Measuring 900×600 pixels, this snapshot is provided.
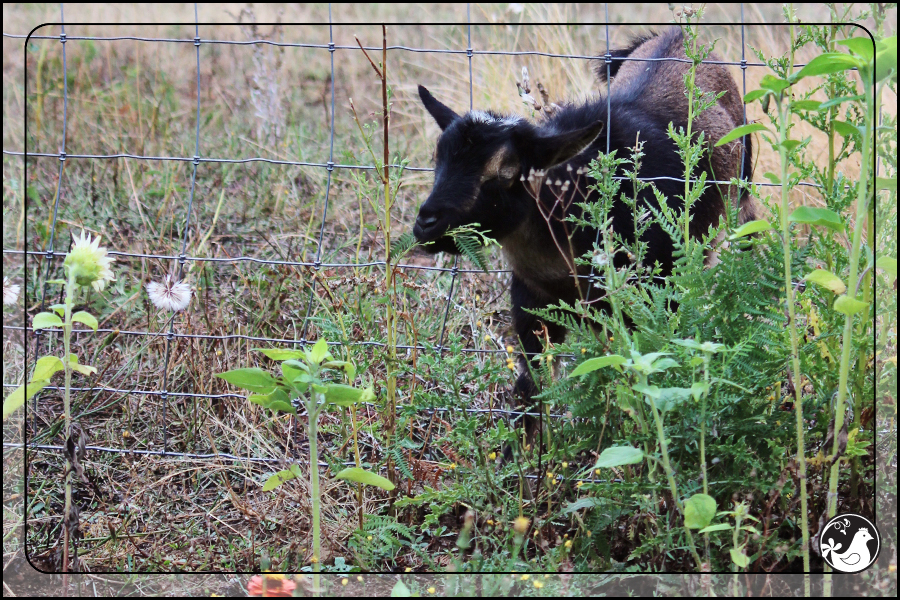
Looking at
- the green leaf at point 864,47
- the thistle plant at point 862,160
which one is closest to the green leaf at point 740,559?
the thistle plant at point 862,160

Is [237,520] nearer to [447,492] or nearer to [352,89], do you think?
[447,492]

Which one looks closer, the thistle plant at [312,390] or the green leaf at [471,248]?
the thistle plant at [312,390]

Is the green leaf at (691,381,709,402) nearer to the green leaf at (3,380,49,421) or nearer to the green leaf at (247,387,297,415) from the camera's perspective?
the green leaf at (247,387,297,415)

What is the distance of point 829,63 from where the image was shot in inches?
72.7

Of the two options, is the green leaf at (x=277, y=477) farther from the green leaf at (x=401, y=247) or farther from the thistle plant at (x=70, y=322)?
the green leaf at (x=401, y=247)

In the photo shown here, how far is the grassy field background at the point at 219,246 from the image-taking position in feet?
8.67

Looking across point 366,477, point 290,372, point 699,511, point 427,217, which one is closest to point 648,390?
point 699,511

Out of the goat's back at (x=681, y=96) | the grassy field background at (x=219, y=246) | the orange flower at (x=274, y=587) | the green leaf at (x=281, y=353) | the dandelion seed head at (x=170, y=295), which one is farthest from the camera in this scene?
the goat's back at (x=681, y=96)

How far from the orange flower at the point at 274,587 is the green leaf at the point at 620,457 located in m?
0.75

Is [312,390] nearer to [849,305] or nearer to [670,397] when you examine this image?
[670,397]

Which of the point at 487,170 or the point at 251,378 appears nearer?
the point at 251,378

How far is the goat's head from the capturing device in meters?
3.24

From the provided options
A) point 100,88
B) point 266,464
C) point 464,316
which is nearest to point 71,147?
point 100,88

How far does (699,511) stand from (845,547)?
0.47 meters
